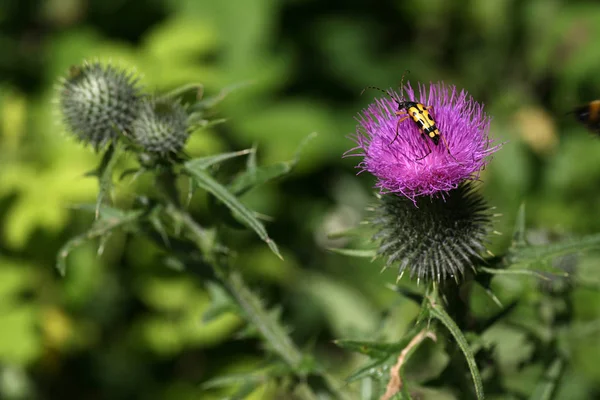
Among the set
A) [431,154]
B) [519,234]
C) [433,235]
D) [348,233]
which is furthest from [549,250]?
[348,233]

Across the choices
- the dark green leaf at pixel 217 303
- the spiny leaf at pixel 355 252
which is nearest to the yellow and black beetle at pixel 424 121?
the spiny leaf at pixel 355 252

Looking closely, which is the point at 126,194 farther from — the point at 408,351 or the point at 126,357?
the point at 408,351

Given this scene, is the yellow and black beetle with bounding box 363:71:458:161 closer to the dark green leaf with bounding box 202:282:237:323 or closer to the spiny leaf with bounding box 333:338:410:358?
the spiny leaf with bounding box 333:338:410:358

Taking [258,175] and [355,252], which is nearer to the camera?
[355,252]

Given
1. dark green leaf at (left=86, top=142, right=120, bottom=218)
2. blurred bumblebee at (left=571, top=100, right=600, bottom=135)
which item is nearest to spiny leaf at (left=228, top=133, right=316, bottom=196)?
dark green leaf at (left=86, top=142, right=120, bottom=218)

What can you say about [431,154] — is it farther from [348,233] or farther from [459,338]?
[459,338]
